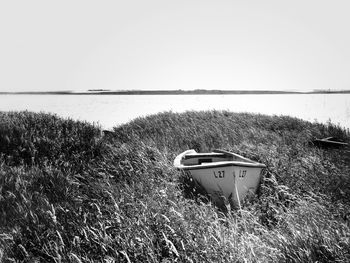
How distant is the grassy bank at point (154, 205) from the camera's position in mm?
4906

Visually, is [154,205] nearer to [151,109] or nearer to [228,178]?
[228,178]

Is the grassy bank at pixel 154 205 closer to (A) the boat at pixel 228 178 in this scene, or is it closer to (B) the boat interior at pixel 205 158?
(A) the boat at pixel 228 178

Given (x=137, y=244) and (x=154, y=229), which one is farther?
(x=154, y=229)

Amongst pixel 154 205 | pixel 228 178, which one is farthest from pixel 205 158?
pixel 154 205

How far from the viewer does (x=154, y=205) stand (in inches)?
255

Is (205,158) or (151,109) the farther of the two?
(151,109)

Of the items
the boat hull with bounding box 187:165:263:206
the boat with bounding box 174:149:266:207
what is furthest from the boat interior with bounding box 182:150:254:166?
the boat hull with bounding box 187:165:263:206

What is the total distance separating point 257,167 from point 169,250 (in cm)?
457

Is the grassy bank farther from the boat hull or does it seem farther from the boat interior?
the boat interior

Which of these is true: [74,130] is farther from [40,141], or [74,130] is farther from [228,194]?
[228,194]

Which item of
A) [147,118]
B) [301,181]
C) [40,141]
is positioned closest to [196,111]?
[147,118]

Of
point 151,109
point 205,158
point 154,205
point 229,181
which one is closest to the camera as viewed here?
point 154,205

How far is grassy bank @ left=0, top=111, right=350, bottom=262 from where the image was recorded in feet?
16.1

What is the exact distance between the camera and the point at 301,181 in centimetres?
902
